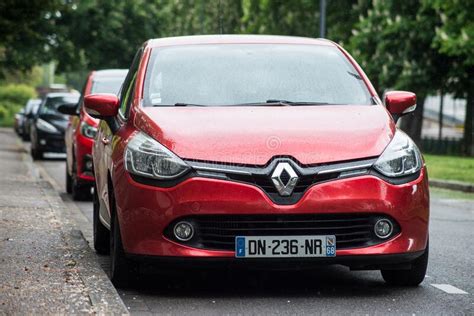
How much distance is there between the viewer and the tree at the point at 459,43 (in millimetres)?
34219

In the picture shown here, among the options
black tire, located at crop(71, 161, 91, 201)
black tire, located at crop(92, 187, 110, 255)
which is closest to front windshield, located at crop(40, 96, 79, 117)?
black tire, located at crop(71, 161, 91, 201)

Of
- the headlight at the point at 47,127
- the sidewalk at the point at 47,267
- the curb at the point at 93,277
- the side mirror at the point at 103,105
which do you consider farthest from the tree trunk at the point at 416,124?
the side mirror at the point at 103,105

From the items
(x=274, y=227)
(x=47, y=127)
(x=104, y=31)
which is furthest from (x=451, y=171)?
(x=104, y=31)

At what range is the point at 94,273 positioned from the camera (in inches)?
310

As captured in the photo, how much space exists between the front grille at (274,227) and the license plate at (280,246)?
0.03 m

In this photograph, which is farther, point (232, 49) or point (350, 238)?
point (232, 49)

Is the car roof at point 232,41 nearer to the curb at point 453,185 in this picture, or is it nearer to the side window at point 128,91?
the side window at point 128,91

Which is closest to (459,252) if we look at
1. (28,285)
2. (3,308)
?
(28,285)

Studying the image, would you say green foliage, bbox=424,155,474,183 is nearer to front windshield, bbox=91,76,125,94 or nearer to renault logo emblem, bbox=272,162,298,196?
front windshield, bbox=91,76,125,94

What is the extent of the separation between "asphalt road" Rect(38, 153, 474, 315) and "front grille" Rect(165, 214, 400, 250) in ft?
1.19

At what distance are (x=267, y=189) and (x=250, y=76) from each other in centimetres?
143

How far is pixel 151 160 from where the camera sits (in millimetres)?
7414

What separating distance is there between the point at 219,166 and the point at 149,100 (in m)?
1.18

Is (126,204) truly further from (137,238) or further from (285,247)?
(285,247)
